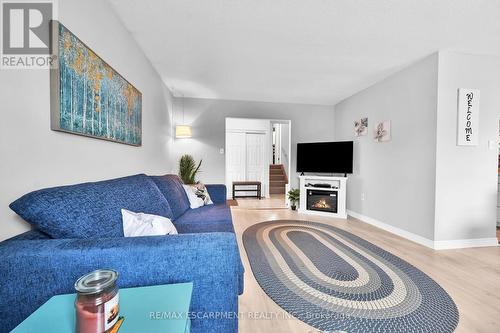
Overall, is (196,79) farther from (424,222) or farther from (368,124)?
(424,222)

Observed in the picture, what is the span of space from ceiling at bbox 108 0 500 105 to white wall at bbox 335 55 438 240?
319 mm

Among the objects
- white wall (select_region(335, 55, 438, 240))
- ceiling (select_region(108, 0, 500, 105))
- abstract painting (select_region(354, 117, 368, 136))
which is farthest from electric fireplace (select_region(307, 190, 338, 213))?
ceiling (select_region(108, 0, 500, 105))

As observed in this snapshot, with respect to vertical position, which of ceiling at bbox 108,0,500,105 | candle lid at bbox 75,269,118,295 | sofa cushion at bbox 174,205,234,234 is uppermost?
ceiling at bbox 108,0,500,105

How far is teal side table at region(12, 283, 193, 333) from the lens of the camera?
22.4 inches

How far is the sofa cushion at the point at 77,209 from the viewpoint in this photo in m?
0.85

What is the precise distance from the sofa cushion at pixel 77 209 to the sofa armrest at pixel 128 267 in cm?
8

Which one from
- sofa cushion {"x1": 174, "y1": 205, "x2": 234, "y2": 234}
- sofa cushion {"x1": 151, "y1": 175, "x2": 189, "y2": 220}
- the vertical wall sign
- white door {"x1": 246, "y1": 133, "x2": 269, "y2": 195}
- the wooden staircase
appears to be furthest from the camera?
the wooden staircase

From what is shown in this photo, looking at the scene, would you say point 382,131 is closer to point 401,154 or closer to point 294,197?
point 401,154

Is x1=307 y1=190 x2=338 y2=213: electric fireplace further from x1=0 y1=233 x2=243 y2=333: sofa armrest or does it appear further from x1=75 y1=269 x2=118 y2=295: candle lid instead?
x1=75 y1=269 x2=118 y2=295: candle lid

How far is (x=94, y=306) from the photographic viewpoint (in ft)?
1.72

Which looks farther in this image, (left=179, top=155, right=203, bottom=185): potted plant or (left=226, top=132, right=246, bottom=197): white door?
(left=226, top=132, right=246, bottom=197): white door

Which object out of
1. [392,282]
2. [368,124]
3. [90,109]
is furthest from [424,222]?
[90,109]

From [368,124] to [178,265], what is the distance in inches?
152

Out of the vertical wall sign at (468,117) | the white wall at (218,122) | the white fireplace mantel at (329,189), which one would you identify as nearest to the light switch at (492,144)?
the vertical wall sign at (468,117)
